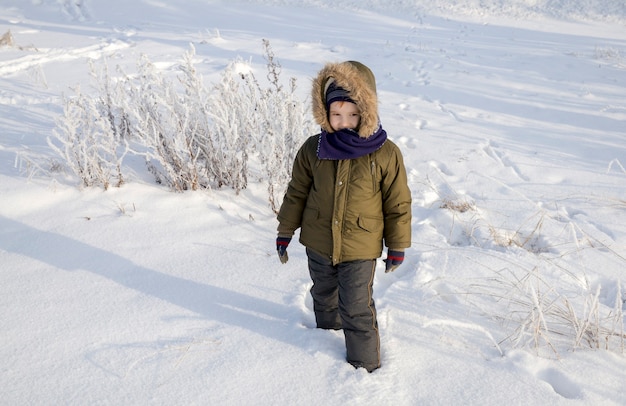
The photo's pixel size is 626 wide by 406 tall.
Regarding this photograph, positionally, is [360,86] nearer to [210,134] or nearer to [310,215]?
[310,215]

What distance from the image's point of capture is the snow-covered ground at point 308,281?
1713 mm

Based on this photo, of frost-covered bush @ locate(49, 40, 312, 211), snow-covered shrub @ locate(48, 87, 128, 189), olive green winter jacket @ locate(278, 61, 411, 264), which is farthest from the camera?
frost-covered bush @ locate(49, 40, 312, 211)

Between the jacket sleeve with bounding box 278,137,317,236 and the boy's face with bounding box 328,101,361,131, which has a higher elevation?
the boy's face with bounding box 328,101,361,131

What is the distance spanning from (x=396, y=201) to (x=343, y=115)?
1.38 feet

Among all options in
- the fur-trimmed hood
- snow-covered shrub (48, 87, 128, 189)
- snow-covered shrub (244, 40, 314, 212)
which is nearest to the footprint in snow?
the fur-trimmed hood

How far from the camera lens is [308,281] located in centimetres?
236

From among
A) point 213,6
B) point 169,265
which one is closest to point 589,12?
point 213,6

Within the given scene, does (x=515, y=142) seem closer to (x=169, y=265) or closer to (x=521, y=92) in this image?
(x=521, y=92)

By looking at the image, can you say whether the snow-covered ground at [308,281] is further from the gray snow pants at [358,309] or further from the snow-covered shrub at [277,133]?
the snow-covered shrub at [277,133]

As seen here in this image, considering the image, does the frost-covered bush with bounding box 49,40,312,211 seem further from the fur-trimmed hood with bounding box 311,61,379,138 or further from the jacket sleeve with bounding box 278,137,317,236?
the fur-trimmed hood with bounding box 311,61,379,138

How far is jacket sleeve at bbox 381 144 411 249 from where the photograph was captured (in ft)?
5.49

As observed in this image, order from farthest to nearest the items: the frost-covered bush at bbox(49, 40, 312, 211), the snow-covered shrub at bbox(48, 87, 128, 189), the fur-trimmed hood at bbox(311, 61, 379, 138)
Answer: the frost-covered bush at bbox(49, 40, 312, 211), the snow-covered shrub at bbox(48, 87, 128, 189), the fur-trimmed hood at bbox(311, 61, 379, 138)

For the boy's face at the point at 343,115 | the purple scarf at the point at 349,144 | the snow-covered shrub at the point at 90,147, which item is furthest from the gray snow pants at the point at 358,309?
the snow-covered shrub at the point at 90,147

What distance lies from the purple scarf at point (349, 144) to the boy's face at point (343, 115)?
26mm
